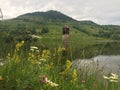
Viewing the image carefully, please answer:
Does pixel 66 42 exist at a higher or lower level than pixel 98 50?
higher

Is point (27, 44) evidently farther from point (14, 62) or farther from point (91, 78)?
point (14, 62)

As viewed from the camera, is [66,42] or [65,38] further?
[65,38]

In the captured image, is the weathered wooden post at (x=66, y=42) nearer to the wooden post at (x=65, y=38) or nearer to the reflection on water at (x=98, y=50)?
the wooden post at (x=65, y=38)

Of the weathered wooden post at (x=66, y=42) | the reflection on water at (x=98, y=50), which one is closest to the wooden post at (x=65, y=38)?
the weathered wooden post at (x=66, y=42)

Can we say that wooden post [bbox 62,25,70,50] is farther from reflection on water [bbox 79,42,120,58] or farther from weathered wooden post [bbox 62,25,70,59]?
reflection on water [bbox 79,42,120,58]

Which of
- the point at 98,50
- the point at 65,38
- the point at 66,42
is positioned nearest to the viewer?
the point at 98,50

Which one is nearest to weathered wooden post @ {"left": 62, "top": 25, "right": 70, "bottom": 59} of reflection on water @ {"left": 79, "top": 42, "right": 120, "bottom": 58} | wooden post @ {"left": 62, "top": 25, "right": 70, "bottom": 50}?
wooden post @ {"left": 62, "top": 25, "right": 70, "bottom": 50}

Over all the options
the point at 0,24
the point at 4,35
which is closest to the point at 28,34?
the point at 4,35

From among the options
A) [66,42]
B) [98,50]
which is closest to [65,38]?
[66,42]

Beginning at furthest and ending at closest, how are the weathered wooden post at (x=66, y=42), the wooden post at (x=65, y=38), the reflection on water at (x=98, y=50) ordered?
1. the wooden post at (x=65, y=38)
2. the weathered wooden post at (x=66, y=42)
3. the reflection on water at (x=98, y=50)

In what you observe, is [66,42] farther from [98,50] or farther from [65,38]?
[98,50]

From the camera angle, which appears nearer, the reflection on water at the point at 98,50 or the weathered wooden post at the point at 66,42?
the reflection on water at the point at 98,50

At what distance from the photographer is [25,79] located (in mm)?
4602

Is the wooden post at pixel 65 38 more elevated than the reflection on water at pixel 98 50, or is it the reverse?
the wooden post at pixel 65 38
